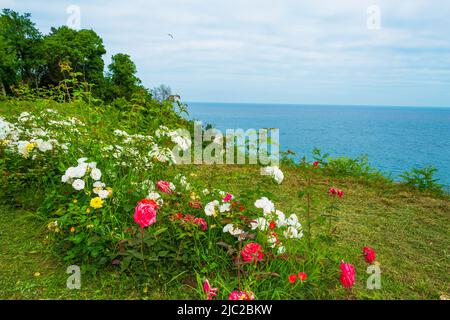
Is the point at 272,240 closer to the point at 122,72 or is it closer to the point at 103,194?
the point at 103,194

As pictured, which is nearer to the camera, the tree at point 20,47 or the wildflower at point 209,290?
the wildflower at point 209,290

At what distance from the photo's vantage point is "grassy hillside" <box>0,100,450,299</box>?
2.18 meters

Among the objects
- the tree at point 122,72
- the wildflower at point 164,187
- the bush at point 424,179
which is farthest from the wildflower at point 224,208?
the tree at point 122,72

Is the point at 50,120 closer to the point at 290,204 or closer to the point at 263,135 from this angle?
the point at 263,135

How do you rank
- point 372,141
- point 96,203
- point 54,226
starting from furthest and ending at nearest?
1. point 372,141
2. point 54,226
3. point 96,203

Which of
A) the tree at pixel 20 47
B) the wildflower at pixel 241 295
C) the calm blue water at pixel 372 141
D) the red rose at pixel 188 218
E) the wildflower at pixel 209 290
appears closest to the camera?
the wildflower at pixel 241 295

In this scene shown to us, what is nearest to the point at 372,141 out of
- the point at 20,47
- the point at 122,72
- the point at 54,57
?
the point at 122,72

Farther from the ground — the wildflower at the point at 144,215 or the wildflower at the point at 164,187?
the wildflower at the point at 164,187

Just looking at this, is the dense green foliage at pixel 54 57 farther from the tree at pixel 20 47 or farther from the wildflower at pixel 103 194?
the wildflower at pixel 103 194

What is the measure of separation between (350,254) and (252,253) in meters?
1.16

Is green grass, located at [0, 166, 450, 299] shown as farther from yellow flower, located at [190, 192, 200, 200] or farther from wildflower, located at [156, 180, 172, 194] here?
wildflower, located at [156, 180, 172, 194]

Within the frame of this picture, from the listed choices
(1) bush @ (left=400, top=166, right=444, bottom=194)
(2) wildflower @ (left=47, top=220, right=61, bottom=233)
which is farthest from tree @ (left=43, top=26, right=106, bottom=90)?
(2) wildflower @ (left=47, top=220, right=61, bottom=233)

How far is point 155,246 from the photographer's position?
2.27 metres

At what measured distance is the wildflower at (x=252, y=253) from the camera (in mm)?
2080
